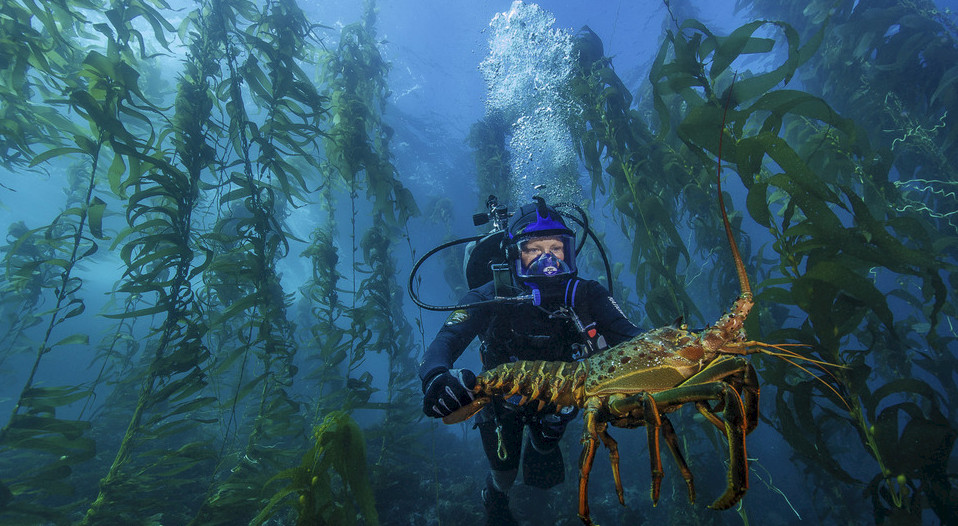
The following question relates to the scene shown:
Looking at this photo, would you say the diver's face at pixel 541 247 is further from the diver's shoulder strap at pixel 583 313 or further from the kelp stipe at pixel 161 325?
the kelp stipe at pixel 161 325

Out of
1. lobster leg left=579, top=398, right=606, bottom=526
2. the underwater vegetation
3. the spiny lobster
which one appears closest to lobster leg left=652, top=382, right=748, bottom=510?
the spiny lobster

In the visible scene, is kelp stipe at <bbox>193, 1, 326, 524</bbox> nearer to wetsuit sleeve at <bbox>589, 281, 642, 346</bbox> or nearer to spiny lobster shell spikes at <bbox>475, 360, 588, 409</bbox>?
spiny lobster shell spikes at <bbox>475, 360, 588, 409</bbox>

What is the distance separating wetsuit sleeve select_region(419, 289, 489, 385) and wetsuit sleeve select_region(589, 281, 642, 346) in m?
1.00

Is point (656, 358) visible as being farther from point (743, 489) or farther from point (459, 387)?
point (459, 387)

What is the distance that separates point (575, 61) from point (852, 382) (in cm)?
633

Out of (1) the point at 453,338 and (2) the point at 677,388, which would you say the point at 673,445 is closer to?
(2) the point at 677,388

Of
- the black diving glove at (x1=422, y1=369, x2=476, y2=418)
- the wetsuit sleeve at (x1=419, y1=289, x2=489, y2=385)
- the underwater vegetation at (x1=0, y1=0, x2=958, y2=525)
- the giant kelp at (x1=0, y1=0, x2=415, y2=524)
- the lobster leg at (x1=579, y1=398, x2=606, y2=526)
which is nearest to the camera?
the lobster leg at (x1=579, y1=398, x2=606, y2=526)

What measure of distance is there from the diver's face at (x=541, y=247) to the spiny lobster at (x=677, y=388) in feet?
5.17

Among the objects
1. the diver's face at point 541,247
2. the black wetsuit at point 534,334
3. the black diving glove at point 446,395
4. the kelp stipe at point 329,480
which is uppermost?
the diver's face at point 541,247

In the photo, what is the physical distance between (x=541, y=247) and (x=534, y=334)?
81 centimetres

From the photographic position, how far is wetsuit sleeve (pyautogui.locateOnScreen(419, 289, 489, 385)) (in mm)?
2399

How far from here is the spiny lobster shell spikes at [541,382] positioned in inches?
70.9

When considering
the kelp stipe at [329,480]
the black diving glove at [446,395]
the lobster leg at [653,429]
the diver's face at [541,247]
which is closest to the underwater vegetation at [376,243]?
the kelp stipe at [329,480]

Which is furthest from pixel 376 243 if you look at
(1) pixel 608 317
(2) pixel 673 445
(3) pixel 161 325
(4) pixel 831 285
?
(4) pixel 831 285
